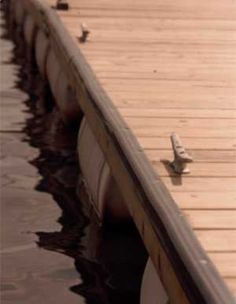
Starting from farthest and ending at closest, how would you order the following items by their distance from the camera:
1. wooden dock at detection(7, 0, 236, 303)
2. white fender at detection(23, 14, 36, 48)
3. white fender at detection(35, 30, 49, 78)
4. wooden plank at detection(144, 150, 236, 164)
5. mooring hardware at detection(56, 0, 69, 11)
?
1. white fender at detection(23, 14, 36, 48)
2. white fender at detection(35, 30, 49, 78)
3. mooring hardware at detection(56, 0, 69, 11)
4. wooden plank at detection(144, 150, 236, 164)
5. wooden dock at detection(7, 0, 236, 303)

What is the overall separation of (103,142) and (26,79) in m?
5.95

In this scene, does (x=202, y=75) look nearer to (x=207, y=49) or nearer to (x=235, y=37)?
(x=207, y=49)

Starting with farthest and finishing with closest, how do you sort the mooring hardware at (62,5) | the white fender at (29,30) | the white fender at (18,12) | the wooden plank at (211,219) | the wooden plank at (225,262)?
1. the white fender at (18,12)
2. the white fender at (29,30)
3. the mooring hardware at (62,5)
4. the wooden plank at (211,219)
5. the wooden plank at (225,262)

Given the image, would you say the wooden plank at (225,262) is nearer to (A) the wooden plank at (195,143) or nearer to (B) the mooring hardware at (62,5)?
(A) the wooden plank at (195,143)

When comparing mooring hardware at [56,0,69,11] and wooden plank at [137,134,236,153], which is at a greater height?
mooring hardware at [56,0,69,11]

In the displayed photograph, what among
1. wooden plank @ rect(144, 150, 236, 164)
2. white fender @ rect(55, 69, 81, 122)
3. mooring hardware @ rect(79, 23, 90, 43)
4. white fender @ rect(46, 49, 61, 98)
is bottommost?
wooden plank @ rect(144, 150, 236, 164)

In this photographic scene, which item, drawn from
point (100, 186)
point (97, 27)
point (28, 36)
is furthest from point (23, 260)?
point (28, 36)

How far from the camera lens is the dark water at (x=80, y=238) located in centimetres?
611

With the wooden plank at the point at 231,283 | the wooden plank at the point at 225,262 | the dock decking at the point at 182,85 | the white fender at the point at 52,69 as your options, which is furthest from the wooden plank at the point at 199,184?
the white fender at the point at 52,69

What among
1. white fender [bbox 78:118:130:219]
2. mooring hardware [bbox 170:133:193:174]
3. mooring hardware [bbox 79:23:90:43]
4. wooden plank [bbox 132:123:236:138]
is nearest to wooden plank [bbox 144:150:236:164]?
mooring hardware [bbox 170:133:193:174]

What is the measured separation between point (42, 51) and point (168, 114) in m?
5.07

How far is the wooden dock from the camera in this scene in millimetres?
4402

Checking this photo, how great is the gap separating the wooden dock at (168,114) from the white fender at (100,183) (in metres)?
0.34

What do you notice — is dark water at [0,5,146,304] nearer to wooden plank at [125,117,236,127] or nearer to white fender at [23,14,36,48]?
wooden plank at [125,117,236,127]
